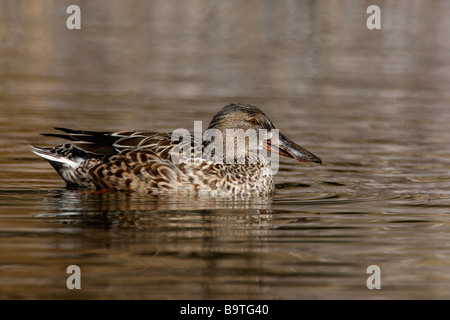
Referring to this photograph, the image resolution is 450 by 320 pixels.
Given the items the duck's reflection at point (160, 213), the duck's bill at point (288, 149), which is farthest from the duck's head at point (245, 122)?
the duck's reflection at point (160, 213)

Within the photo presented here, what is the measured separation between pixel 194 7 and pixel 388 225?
2228cm

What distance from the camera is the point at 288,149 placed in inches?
392

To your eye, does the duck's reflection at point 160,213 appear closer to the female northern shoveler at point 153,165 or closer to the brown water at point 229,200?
the brown water at point 229,200

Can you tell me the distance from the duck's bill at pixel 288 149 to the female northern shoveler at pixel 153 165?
0.04 ft

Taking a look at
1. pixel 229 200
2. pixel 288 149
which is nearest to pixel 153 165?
pixel 229 200

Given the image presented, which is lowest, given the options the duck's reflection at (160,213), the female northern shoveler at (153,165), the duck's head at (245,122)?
the duck's reflection at (160,213)

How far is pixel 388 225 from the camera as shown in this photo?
27.3ft

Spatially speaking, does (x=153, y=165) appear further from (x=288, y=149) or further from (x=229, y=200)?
(x=288, y=149)

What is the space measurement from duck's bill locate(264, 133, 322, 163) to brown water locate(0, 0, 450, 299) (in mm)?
337

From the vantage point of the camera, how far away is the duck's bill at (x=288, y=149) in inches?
391

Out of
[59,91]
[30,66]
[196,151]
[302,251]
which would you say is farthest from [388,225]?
[30,66]

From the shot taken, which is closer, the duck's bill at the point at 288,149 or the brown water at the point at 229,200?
the brown water at the point at 229,200

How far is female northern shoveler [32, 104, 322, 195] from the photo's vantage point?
9391 millimetres

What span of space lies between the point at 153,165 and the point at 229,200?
0.86m
